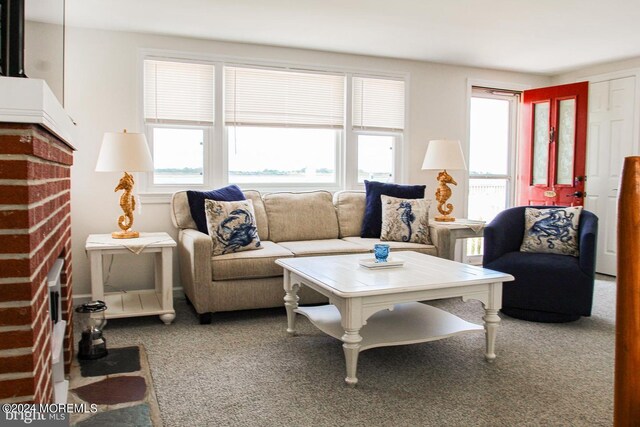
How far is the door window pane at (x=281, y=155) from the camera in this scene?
15.5 ft

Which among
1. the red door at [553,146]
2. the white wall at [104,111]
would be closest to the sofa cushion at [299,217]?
the white wall at [104,111]

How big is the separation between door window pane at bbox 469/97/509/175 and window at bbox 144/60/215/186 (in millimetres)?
2961

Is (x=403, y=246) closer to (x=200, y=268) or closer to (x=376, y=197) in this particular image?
(x=376, y=197)

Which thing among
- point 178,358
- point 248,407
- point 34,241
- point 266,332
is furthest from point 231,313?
point 34,241

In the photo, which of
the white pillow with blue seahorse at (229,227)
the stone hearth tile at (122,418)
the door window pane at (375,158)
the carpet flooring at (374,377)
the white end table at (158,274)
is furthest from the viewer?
the door window pane at (375,158)

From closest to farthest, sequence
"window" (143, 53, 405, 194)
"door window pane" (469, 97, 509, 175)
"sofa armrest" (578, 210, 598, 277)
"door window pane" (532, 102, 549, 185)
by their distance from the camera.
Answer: "sofa armrest" (578, 210, 598, 277) < "window" (143, 53, 405, 194) < "door window pane" (532, 102, 549, 185) < "door window pane" (469, 97, 509, 175)

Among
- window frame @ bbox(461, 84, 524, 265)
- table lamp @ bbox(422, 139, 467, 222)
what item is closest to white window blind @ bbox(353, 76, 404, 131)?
table lamp @ bbox(422, 139, 467, 222)

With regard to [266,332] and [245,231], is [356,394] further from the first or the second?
[245,231]

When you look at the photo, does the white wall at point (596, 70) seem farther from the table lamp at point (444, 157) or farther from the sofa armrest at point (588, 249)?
the sofa armrest at point (588, 249)

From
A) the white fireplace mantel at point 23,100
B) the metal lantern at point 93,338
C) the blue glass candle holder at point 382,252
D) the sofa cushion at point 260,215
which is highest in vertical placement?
the white fireplace mantel at point 23,100

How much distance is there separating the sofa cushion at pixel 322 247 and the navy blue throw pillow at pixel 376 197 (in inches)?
13.0

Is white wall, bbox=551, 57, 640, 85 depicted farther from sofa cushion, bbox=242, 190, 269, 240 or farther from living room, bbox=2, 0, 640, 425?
sofa cushion, bbox=242, 190, 269, 240

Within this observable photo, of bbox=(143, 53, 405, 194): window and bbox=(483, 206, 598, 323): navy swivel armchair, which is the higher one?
bbox=(143, 53, 405, 194): window

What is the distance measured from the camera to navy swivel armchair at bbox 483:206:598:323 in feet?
11.8
